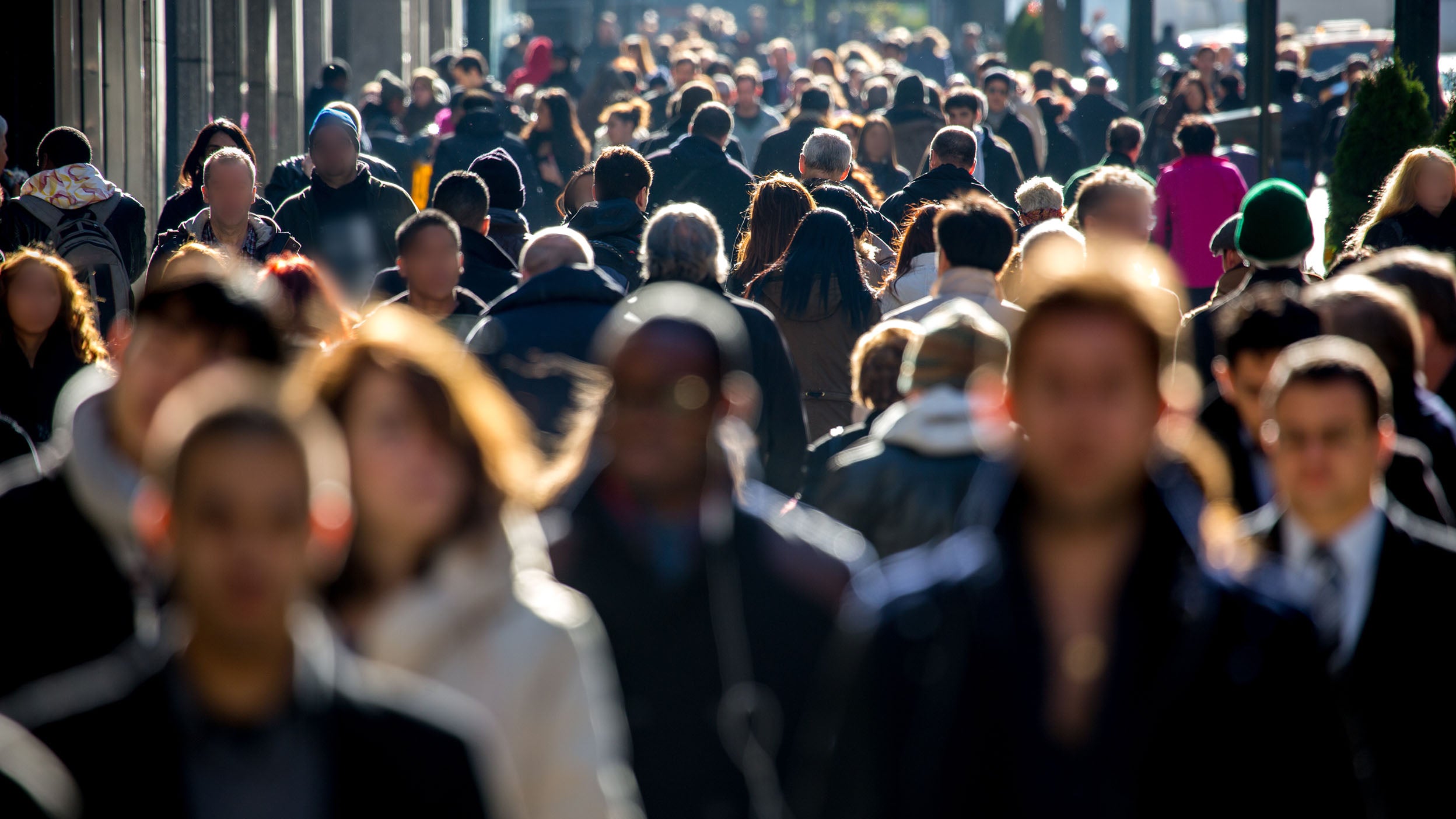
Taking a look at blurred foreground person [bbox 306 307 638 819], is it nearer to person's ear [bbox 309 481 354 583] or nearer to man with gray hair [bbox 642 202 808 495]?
person's ear [bbox 309 481 354 583]

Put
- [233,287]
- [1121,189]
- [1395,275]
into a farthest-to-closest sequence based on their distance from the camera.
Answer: [1121,189] < [1395,275] < [233,287]

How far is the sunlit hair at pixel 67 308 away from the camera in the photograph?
6.94m

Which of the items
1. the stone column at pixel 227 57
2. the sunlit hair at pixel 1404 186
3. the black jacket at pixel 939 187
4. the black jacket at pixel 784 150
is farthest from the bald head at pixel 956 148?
the stone column at pixel 227 57

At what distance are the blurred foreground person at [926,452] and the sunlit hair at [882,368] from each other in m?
0.84

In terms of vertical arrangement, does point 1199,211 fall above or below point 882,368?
below

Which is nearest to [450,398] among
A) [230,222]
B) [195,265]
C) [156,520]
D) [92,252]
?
[156,520]

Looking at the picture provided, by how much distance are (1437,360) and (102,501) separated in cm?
367

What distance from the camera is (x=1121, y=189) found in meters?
8.03

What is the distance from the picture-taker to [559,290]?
21.9 ft

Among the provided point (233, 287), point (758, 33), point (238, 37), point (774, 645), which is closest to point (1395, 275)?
point (774, 645)

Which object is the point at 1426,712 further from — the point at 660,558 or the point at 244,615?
the point at 244,615

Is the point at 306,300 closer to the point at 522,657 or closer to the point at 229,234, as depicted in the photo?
the point at 522,657

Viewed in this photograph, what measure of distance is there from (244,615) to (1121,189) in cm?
626

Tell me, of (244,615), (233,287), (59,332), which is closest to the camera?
(244,615)
